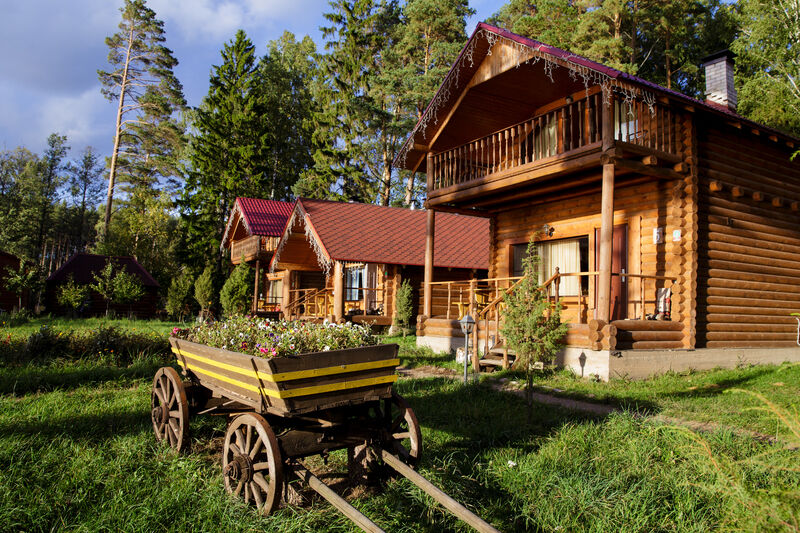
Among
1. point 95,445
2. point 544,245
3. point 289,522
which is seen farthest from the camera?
point 544,245

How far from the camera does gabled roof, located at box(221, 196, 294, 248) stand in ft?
82.0

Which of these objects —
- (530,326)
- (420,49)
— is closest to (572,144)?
(530,326)

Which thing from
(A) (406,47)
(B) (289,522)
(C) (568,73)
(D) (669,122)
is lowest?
(B) (289,522)

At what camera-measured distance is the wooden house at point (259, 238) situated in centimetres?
2475

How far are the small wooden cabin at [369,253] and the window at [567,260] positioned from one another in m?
3.72

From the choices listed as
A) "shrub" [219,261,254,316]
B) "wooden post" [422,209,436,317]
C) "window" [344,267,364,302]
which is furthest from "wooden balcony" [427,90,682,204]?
"shrub" [219,261,254,316]

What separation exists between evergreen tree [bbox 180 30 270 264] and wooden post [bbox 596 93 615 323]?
28.1 metres

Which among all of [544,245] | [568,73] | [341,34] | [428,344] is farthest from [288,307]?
[341,34]

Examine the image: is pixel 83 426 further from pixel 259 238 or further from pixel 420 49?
pixel 420 49

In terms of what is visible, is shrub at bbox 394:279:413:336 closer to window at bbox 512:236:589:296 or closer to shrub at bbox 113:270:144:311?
window at bbox 512:236:589:296

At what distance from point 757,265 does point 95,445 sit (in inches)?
486

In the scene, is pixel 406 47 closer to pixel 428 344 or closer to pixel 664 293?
pixel 428 344

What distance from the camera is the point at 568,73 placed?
11570mm

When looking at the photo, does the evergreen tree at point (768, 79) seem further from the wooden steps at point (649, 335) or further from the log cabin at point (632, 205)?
the wooden steps at point (649, 335)
